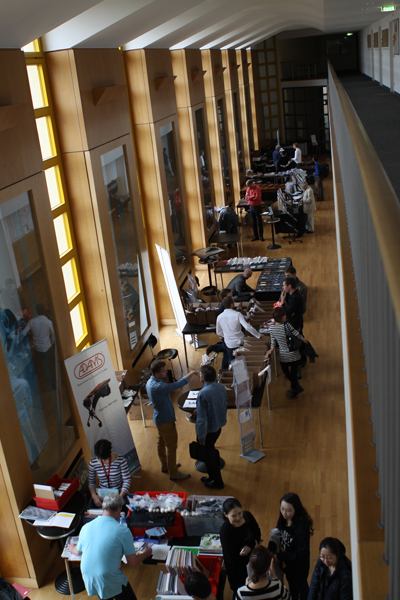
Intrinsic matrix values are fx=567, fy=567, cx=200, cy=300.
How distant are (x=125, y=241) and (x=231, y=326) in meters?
2.04

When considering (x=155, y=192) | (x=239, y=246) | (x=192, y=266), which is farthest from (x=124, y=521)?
(x=239, y=246)

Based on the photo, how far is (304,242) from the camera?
16031 mm

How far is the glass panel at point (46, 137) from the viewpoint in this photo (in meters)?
6.72

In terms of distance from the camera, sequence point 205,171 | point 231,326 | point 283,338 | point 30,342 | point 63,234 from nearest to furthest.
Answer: point 30,342 → point 63,234 → point 283,338 → point 231,326 → point 205,171

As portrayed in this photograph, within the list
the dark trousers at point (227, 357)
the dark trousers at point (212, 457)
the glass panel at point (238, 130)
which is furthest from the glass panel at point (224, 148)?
the dark trousers at point (212, 457)

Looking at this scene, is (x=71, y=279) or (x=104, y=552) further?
(x=71, y=279)

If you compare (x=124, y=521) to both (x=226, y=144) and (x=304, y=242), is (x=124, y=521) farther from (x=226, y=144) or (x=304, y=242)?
(x=226, y=144)

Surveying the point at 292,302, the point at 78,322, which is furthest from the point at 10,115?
the point at 292,302

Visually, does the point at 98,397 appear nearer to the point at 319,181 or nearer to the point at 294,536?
the point at 294,536

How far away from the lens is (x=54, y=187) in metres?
7.13

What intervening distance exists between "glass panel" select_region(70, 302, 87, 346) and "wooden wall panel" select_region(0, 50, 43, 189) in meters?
2.39

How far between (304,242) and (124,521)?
11.8m

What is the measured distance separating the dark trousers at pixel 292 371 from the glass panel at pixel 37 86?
14.9 feet

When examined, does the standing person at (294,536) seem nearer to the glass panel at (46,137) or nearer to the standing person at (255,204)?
the glass panel at (46,137)
